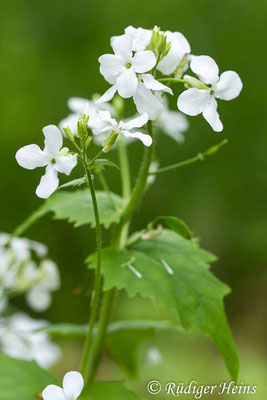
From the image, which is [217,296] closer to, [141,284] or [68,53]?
[141,284]

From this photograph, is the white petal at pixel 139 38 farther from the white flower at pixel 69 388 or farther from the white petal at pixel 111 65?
the white flower at pixel 69 388

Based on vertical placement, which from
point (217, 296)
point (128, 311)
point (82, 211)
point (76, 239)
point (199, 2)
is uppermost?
point (199, 2)

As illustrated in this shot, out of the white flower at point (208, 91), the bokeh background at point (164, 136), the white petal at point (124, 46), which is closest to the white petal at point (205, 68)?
the white flower at point (208, 91)

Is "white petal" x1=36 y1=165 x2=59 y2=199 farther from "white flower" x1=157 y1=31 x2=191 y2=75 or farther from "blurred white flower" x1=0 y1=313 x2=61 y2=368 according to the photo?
"blurred white flower" x1=0 y1=313 x2=61 y2=368

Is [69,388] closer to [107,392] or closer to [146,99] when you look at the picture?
[107,392]

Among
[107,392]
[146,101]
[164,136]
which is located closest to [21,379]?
[107,392]

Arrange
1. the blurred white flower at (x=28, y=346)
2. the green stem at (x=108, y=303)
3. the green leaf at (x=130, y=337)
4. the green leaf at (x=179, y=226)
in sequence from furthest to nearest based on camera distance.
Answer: the blurred white flower at (x=28, y=346) < the green leaf at (x=130, y=337) < the green stem at (x=108, y=303) < the green leaf at (x=179, y=226)

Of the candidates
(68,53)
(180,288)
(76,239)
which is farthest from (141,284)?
(68,53)

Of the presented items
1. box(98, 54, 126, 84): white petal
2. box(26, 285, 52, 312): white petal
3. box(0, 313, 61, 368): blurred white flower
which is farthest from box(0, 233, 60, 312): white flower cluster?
box(98, 54, 126, 84): white petal
